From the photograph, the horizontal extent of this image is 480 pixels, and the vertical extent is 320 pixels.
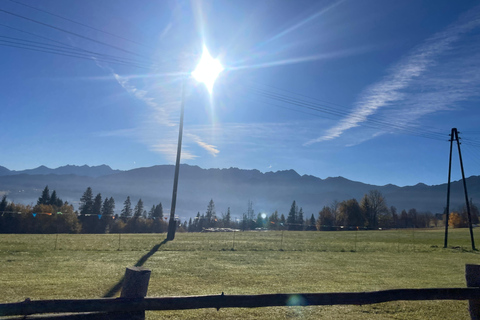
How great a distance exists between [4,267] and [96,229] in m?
94.0

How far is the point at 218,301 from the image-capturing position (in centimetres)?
415

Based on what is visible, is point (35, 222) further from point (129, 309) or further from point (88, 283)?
point (129, 309)

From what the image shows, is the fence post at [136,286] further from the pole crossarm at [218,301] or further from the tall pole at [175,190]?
the tall pole at [175,190]

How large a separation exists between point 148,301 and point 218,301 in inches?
37.4

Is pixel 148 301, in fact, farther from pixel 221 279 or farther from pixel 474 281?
pixel 221 279

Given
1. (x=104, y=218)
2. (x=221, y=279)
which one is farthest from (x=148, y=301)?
(x=104, y=218)

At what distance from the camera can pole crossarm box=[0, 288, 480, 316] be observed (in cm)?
346

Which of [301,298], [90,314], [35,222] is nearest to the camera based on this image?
[90,314]

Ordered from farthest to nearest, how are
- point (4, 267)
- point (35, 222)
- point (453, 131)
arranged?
point (35, 222) < point (453, 131) < point (4, 267)

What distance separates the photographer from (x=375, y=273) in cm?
1244

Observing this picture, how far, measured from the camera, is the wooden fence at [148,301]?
3465mm

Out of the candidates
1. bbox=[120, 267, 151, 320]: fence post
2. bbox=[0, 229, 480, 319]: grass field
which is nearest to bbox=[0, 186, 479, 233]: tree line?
bbox=[0, 229, 480, 319]: grass field

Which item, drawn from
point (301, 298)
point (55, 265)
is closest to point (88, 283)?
point (55, 265)

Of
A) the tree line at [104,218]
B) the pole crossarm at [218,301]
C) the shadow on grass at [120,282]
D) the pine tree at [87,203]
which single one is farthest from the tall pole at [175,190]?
the pine tree at [87,203]
